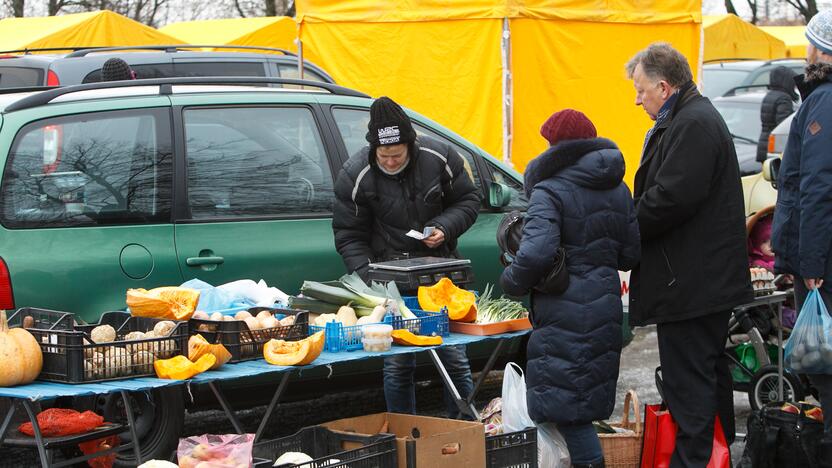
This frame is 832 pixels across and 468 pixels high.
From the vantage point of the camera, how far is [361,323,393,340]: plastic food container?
4.65 meters

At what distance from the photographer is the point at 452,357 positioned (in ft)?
19.5

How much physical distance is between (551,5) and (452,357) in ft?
17.4

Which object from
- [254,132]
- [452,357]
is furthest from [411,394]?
[254,132]

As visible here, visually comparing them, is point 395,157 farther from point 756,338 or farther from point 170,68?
point 170,68

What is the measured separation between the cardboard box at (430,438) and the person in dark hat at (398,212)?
0.77 meters

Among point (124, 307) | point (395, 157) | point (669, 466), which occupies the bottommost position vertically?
point (669, 466)

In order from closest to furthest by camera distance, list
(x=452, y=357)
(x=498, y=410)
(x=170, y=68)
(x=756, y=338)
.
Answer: (x=498, y=410), (x=452, y=357), (x=756, y=338), (x=170, y=68)

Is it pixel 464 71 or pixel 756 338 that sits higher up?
pixel 464 71

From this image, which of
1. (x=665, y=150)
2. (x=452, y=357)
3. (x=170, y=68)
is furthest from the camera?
(x=170, y=68)

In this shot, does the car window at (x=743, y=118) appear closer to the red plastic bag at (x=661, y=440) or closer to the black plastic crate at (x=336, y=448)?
the red plastic bag at (x=661, y=440)

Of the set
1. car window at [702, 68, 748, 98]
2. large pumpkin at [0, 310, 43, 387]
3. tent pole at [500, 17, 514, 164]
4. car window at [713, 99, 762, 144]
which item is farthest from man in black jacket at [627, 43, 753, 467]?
car window at [702, 68, 748, 98]

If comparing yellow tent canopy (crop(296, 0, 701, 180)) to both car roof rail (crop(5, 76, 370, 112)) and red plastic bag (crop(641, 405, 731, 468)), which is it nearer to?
car roof rail (crop(5, 76, 370, 112))

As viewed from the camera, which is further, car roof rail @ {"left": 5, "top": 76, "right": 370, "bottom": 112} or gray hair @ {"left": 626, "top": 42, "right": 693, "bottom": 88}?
car roof rail @ {"left": 5, "top": 76, "right": 370, "bottom": 112}

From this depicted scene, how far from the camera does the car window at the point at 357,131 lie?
655 cm
